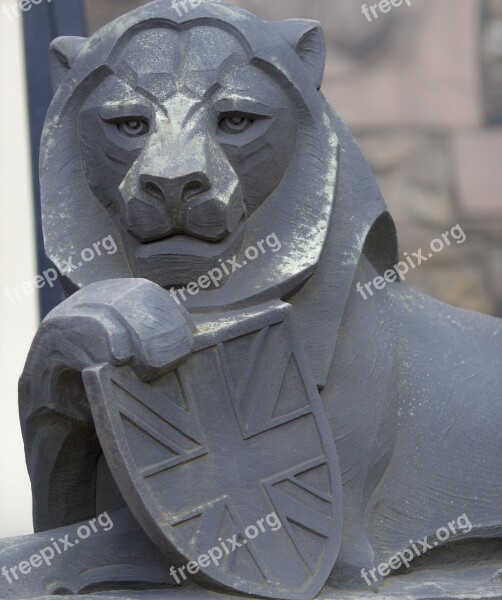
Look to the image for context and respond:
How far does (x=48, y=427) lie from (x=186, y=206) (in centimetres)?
46

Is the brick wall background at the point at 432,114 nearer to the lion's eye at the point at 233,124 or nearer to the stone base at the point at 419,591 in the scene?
the lion's eye at the point at 233,124

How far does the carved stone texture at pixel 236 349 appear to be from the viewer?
7.90ft

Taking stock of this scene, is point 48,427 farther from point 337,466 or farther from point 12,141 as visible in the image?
point 12,141

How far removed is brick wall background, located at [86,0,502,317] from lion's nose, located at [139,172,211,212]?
2.69 metres

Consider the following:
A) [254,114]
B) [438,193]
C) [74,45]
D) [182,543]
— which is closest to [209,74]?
[254,114]

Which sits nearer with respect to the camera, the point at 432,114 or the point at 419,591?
the point at 419,591

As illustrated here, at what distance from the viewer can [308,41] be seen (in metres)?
2.82
